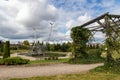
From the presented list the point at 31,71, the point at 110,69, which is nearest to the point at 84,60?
the point at 110,69

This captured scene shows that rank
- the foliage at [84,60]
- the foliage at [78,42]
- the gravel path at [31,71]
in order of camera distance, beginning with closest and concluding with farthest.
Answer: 1. the gravel path at [31,71]
2. the foliage at [84,60]
3. the foliage at [78,42]

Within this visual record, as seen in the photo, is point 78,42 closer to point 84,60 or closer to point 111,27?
point 84,60

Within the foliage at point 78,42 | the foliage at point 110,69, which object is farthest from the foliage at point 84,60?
the foliage at point 110,69

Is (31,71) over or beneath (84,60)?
beneath

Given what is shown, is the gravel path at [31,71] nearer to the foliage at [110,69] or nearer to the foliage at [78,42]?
the foliage at [110,69]

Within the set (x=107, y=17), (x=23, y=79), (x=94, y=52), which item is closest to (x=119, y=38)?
(x=107, y=17)

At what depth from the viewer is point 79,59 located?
78.0ft

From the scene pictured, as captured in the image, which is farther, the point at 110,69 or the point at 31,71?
the point at 31,71

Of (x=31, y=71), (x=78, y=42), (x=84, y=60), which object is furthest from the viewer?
(x=78, y=42)

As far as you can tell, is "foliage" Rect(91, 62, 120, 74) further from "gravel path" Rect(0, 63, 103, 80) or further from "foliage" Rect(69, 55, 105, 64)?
"foliage" Rect(69, 55, 105, 64)

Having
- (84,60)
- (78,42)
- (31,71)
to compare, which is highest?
(78,42)

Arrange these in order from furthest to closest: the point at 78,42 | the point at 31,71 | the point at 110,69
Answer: the point at 78,42, the point at 31,71, the point at 110,69

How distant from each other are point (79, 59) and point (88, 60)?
1.00 m

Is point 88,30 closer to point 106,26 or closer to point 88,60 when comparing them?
point 88,60
